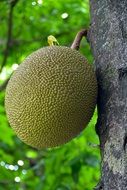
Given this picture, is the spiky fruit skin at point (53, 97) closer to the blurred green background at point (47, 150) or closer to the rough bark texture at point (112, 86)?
the rough bark texture at point (112, 86)

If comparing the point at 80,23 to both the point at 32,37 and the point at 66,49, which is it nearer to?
the point at 32,37

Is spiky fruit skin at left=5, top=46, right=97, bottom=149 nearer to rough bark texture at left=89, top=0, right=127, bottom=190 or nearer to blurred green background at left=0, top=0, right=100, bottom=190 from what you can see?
rough bark texture at left=89, top=0, right=127, bottom=190

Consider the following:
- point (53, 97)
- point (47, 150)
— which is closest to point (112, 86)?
point (53, 97)

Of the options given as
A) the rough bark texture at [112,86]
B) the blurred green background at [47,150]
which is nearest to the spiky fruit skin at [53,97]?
the rough bark texture at [112,86]

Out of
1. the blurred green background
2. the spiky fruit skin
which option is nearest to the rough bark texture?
the spiky fruit skin

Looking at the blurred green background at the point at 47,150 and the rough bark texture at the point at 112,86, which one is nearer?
the rough bark texture at the point at 112,86

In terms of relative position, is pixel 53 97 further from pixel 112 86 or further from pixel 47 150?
pixel 47 150
